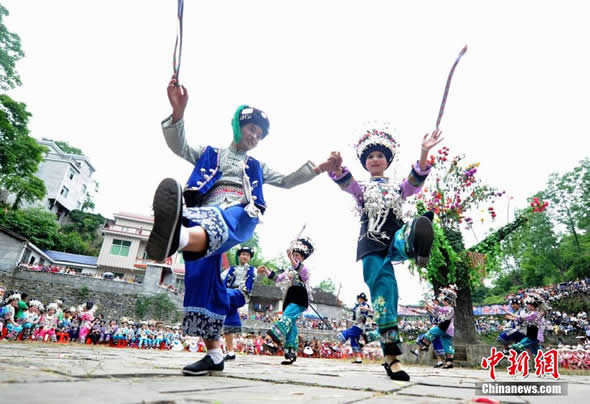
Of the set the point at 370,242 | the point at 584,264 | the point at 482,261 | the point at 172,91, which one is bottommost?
the point at 370,242

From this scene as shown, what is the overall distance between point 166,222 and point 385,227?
219 cm

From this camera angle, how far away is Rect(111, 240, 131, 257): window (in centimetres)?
3325

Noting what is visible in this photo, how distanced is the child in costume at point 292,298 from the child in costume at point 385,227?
231cm

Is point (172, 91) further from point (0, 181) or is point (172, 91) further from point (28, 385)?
point (0, 181)

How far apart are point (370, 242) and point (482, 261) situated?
9.47 m

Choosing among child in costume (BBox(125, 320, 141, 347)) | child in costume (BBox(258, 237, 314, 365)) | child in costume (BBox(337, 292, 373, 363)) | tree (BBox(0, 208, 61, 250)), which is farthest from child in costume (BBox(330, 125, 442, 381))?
tree (BBox(0, 208, 61, 250))

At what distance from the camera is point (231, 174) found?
2.92 meters

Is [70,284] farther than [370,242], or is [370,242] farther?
[70,284]

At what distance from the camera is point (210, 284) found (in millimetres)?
2709

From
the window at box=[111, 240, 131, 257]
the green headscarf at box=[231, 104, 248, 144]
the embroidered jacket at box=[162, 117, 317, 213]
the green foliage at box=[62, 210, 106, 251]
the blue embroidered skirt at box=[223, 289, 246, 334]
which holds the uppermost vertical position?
the green foliage at box=[62, 210, 106, 251]

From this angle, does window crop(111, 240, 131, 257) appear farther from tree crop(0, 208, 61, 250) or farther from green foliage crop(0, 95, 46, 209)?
green foliage crop(0, 95, 46, 209)

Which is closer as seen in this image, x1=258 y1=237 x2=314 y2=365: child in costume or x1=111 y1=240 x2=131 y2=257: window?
x1=258 y1=237 x2=314 y2=365: child in costume

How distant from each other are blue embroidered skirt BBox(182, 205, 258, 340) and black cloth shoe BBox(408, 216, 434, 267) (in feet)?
4.09

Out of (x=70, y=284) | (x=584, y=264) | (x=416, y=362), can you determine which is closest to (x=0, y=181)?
(x=70, y=284)
